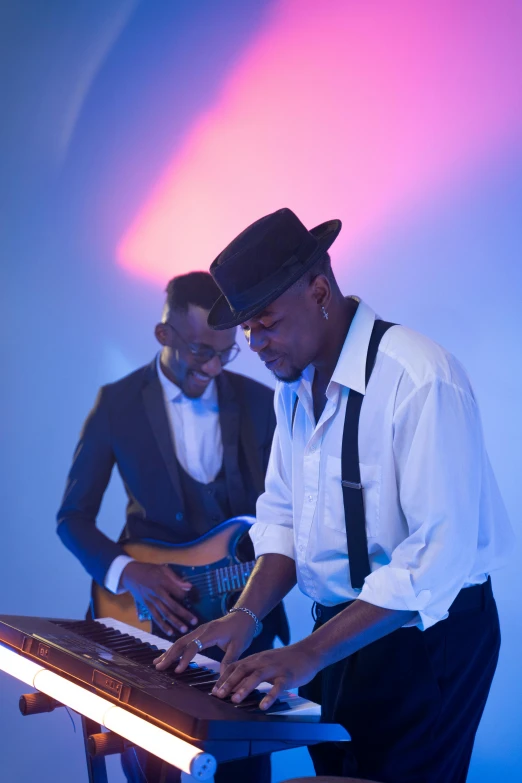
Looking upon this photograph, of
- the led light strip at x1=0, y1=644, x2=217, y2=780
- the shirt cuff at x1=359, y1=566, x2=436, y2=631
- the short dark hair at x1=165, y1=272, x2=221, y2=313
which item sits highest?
the short dark hair at x1=165, y1=272, x2=221, y2=313

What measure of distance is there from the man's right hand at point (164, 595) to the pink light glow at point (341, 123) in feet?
4.34

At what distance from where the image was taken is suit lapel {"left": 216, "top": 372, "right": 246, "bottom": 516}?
358cm

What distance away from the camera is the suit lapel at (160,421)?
3.67m

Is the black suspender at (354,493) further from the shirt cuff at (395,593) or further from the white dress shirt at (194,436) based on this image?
the white dress shirt at (194,436)

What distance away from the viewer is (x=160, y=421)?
3.73 m

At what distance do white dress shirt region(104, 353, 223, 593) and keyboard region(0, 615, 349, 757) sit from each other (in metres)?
1.26

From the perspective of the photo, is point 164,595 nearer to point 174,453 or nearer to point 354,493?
point 174,453

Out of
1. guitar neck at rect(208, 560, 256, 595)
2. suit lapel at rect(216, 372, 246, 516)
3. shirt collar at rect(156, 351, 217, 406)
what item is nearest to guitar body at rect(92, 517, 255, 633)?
guitar neck at rect(208, 560, 256, 595)

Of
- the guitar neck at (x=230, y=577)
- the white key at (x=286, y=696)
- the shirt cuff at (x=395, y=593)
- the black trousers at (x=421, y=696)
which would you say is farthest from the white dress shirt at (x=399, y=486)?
the guitar neck at (x=230, y=577)

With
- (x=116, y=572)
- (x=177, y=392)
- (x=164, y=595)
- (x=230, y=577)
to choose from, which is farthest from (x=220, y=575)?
(x=177, y=392)

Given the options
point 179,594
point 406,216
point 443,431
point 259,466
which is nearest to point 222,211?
point 406,216

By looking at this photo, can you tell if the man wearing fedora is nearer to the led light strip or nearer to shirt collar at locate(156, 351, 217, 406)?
the led light strip

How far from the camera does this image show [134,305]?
402cm

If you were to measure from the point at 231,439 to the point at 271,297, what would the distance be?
153cm
